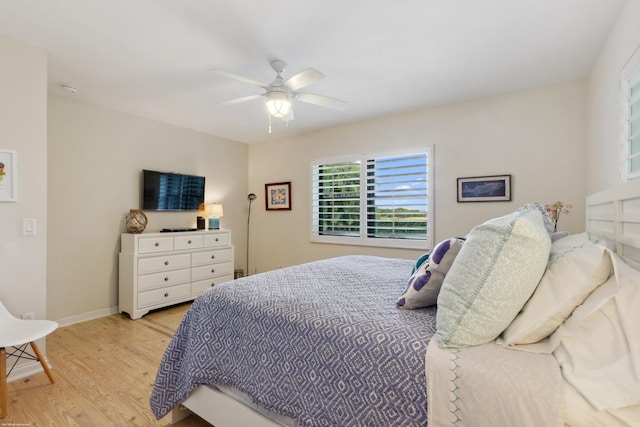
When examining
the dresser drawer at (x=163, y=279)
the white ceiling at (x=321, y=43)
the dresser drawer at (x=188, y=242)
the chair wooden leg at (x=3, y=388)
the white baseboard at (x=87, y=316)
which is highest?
the white ceiling at (x=321, y=43)

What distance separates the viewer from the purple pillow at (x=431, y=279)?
135cm

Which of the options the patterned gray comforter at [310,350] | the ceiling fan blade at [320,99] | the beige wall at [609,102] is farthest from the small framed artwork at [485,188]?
the patterned gray comforter at [310,350]

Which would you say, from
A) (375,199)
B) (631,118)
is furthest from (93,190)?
(631,118)

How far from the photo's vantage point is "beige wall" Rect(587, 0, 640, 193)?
1818 millimetres

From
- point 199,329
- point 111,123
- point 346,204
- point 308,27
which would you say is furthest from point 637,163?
point 111,123

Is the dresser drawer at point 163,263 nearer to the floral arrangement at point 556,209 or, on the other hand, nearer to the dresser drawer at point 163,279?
the dresser drawer at point 163,279

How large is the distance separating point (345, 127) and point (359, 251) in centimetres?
173

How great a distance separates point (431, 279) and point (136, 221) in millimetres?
3647

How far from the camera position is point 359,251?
4.18 meters

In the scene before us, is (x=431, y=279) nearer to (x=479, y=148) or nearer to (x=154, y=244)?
(x=479, y=148)

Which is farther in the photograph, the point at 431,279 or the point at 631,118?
the point at 631,118

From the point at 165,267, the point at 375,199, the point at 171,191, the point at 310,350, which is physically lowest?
the point at 165,267

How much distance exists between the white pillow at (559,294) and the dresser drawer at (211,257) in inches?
149

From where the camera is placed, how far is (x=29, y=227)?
7.59ft
